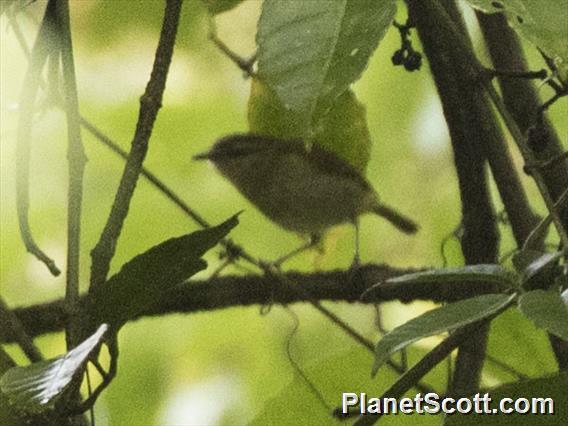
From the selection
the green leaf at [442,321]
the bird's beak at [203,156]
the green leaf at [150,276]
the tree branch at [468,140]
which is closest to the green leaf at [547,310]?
the green leaf at [442,321]

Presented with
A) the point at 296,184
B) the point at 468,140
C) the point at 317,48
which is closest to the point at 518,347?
the point at 468,140

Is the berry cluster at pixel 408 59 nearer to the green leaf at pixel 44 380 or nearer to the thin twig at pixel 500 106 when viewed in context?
the thin twig at pixel 500 106

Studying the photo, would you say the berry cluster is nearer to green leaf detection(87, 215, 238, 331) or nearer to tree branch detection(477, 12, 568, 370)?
tree branch detection(477, 12, 568, 370)

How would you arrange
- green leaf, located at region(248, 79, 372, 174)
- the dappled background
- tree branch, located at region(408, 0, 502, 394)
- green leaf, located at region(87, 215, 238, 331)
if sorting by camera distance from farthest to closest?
the dappled background, green leaf, located at region(248, 79, 372, 174), tree branch, located at region(408, 0, 502, 394), green leaf, located at region(87, 215, 238, 331)

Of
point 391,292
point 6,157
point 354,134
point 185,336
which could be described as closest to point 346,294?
point 391,292

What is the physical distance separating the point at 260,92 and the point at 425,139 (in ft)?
0.81

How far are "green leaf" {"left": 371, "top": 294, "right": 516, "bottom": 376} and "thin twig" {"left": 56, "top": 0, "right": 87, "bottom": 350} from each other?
0.12 metres

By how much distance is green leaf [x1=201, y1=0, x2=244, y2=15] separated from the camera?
63cm

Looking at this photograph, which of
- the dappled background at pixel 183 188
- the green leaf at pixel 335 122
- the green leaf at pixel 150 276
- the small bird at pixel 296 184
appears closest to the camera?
the green leaf at pixel 150 276

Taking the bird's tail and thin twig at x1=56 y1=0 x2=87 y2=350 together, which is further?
the bird's tail

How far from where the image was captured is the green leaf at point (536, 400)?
0.35 m

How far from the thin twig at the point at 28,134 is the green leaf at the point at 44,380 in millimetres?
109

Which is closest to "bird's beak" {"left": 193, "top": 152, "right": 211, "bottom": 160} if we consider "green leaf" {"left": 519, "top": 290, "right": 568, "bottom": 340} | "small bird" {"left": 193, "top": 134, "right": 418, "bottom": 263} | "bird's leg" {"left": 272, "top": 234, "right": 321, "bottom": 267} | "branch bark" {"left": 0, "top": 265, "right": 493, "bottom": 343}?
"small bird" {"left": 193, "top": 134, "right": 418, "bottom": 263}

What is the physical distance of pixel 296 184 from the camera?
49.3 inches
